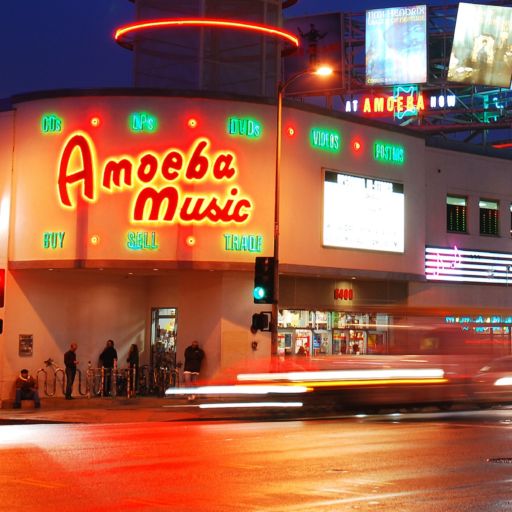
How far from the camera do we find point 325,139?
3256 centimetres

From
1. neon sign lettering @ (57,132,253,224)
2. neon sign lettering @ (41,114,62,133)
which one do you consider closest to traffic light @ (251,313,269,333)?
neon sign lettering @ (57,132,253,224)

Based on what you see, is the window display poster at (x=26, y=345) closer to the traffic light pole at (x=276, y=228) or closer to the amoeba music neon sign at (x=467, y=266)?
the traffic light pole at (x=276, y=228)

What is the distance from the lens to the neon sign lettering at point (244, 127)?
30.7 m

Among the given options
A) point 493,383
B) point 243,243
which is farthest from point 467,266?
point 493,383

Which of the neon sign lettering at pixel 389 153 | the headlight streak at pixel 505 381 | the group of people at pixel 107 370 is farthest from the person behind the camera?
the neon sign lettering at pixel 389 153

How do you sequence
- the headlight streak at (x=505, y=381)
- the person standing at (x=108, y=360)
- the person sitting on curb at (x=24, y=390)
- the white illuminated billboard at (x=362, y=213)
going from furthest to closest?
the white illuminated billboard at (x=362, y=213) → the person standing at (x=108, y=360) → the person sitting on curb at (x=24, y=390) → the headlight streak at (x=505, y=381)

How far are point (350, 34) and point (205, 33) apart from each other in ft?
56.3

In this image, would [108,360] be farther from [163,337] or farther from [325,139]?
[325,139]

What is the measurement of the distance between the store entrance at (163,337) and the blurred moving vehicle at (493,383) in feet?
39.5

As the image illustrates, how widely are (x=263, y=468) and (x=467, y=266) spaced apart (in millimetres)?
26495

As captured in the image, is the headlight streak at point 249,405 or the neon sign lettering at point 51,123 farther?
the neon sign lettering at point 51,123

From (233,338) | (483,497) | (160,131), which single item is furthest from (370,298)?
(483,497)

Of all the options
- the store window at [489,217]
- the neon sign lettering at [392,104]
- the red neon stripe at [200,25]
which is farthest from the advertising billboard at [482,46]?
the red neon stripe at [200,25]

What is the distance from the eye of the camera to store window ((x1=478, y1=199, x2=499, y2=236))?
130 feet
